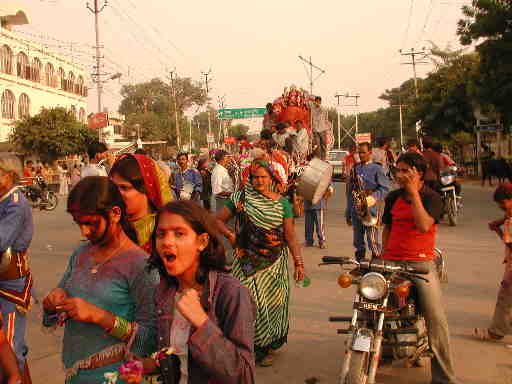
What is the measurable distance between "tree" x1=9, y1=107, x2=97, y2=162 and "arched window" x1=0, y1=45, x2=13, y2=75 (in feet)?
23.6

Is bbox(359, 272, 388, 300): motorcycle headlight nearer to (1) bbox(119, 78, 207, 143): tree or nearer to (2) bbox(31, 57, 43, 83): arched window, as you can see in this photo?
(2) bbox(31, 57, 43, 83): arched window

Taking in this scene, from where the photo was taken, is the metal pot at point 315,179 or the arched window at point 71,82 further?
the arched window at point 71,82

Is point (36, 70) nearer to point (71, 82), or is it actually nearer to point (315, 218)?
point (71, 82)

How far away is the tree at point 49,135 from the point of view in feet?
124

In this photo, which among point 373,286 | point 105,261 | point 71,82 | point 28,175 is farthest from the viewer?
point 71,82

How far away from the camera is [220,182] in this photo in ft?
35.6

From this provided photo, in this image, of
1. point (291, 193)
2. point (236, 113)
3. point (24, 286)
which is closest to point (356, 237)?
point (291, 193)

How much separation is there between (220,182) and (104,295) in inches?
332

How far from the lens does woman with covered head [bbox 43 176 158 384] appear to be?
7.88 feet

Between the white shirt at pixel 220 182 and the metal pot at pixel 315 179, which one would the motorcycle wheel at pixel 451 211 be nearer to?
the white shirt at pixel 220 182

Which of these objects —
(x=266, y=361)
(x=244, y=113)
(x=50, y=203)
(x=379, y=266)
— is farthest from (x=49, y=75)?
(x=379, y=266)

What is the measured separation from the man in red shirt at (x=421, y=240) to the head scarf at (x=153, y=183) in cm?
203

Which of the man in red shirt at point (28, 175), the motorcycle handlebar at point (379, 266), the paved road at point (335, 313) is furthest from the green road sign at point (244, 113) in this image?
the motorcycle handlebar at point (379, 266)

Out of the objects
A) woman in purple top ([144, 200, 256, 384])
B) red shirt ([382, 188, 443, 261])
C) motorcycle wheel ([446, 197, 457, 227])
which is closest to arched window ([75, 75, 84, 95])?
motorcycle wheel ([446, 197, 457, 227])
